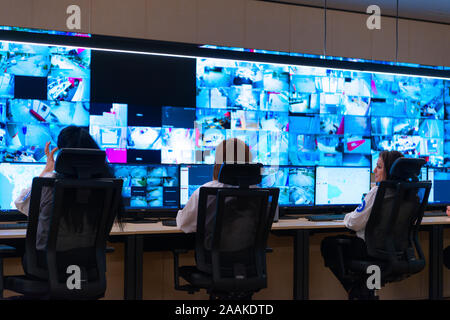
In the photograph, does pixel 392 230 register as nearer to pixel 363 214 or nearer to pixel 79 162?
pixel 363 214

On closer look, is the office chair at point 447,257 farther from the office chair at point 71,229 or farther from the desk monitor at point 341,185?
the office chair at point 71,229

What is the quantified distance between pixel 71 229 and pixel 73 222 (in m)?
0.04

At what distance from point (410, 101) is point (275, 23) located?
2.05 m

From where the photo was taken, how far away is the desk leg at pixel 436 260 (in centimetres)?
427

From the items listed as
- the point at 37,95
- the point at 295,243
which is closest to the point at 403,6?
the point at 295,243

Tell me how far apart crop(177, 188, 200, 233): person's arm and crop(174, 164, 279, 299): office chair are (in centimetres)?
15

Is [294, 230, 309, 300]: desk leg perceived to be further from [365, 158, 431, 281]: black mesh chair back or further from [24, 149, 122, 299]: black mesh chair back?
[24, 149, 122, 299]: black mesh chair back

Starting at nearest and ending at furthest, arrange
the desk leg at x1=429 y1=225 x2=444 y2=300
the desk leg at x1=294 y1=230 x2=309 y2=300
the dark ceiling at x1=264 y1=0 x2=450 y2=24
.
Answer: the desk leg at x1=294 y1=230 x2=309 y2=300 < the desk leg at x1=429 y1=225 x2=444 y2=300 < the dark ceiling at x1=264 y1=0 x2=450 y2=24

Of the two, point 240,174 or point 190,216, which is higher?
point 240,174

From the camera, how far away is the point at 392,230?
11.0ft

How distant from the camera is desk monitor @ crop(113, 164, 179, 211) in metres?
3.65

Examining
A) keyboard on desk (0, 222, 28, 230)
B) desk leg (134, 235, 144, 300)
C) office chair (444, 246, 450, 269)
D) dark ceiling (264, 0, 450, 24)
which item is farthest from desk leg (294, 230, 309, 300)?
dark ceiling (264, 0, 450, 24)

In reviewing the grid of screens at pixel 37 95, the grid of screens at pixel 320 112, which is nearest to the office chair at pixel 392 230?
the grid of screens at pixel 320 112
